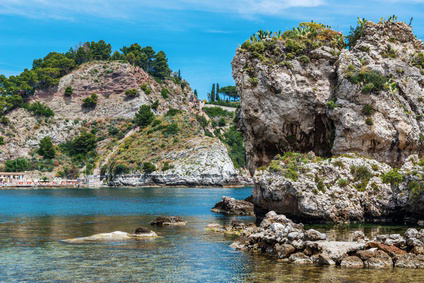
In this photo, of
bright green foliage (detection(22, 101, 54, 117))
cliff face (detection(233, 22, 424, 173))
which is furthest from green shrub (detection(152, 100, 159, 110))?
cliff face (detection(233, 22, 424, 173))

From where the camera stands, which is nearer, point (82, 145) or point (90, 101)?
point (82, 145)

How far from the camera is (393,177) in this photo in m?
44.2

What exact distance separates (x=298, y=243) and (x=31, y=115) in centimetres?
15915

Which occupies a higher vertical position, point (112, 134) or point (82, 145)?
point (112, 134)

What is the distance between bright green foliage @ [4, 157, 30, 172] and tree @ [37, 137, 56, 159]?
740 cm

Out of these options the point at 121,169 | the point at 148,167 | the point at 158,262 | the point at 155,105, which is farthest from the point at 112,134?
the point at 158,262

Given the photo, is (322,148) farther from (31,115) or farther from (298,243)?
(31,115)

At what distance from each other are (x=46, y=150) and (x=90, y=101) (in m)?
27.3

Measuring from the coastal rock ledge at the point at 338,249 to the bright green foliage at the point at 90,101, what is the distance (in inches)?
6127

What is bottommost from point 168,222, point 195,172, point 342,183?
point 168,222

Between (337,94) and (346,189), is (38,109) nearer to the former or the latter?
(337,94)

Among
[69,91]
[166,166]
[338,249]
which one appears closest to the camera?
[338,249]

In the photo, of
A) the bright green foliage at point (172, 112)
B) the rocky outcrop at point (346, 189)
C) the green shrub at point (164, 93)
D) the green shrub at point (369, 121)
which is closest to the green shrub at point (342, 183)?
the rocky outcrop at point (346, 189)

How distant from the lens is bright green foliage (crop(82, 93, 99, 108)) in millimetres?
179500
